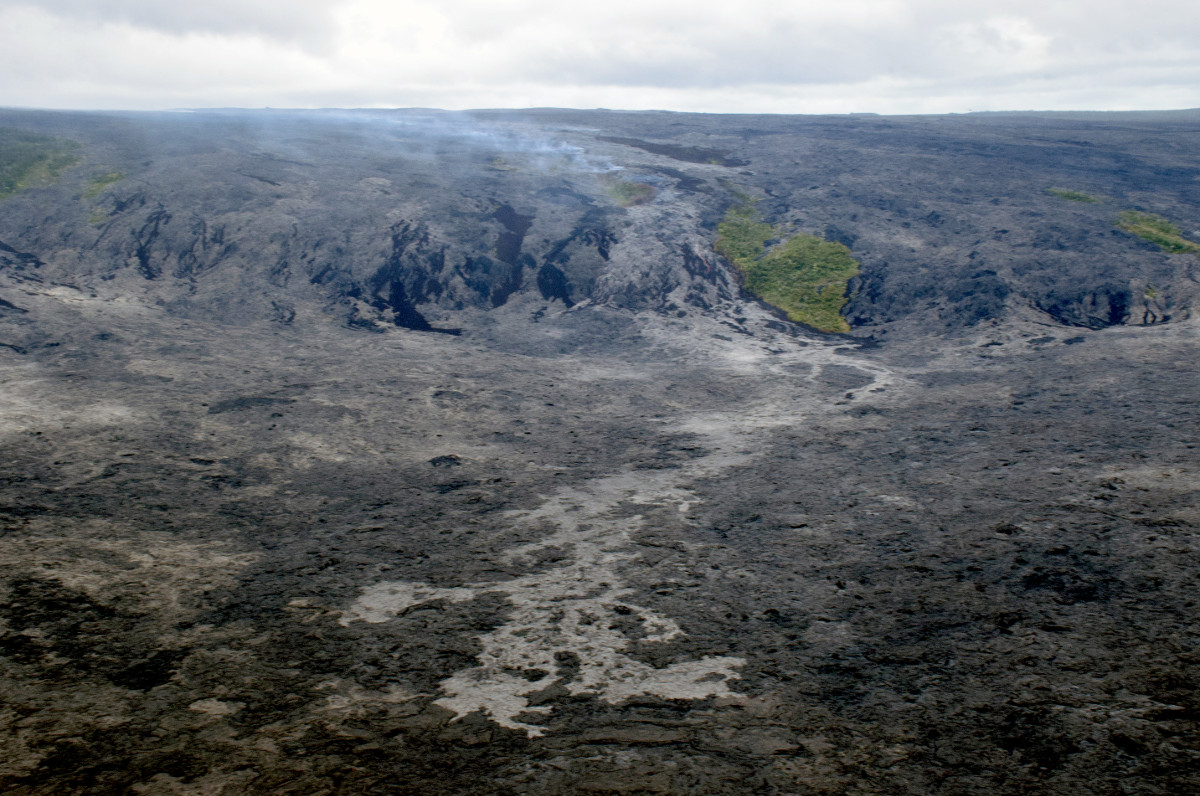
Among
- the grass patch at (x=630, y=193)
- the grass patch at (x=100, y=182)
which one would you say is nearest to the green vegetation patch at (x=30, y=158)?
the grass patch at (x=100, y=182)

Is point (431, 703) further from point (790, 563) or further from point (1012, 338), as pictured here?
point (1012, 338)

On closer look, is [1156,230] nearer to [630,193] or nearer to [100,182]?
[630,193]

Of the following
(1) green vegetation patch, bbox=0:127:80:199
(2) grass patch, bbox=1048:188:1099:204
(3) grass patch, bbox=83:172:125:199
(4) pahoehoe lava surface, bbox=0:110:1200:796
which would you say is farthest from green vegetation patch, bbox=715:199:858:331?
(1) green vegetation patch, bbox=0:127:80:199

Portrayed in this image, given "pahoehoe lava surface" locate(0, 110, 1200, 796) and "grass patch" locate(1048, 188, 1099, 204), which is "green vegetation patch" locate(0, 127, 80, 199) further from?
"grass patch" locate(1048, 188, 1099, 204)

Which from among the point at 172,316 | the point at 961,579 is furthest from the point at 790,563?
the point at 172,316

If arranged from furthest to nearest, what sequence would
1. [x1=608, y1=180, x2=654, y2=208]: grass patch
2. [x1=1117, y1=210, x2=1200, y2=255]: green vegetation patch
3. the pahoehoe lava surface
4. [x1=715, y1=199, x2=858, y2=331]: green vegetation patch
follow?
[x1=608, y1=180, x2=654, y2=208]: grass patch → [x1=1117, y1=210, x2=1200, y2=255]: green vegetation patch → [x1=715, y1=199, x2=858, y2=331]: green vegetation patch → the pahoehoe lava surface

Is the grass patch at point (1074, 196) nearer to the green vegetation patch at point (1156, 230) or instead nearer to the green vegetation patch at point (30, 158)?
the green vegetation patch at point (1156, 230)
